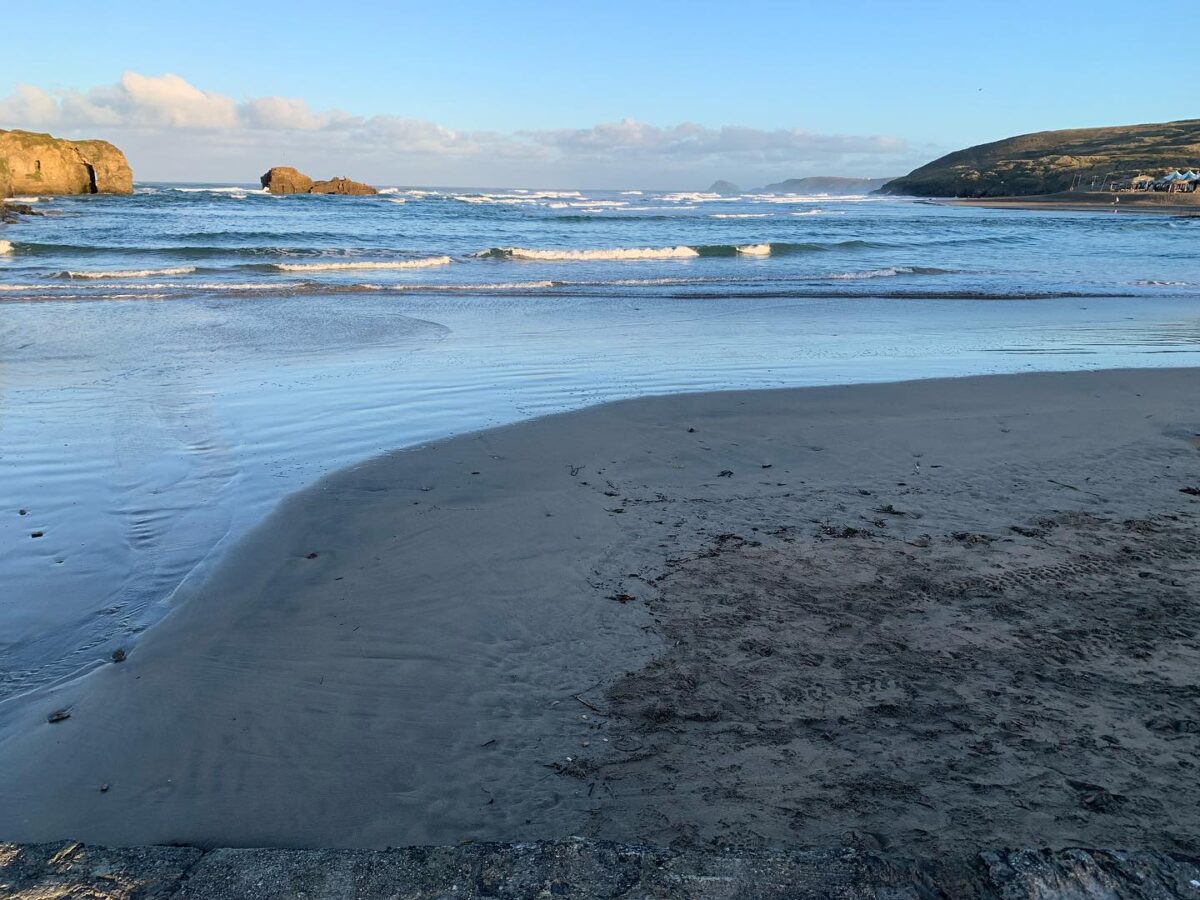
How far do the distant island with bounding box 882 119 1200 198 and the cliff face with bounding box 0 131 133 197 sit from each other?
243ft

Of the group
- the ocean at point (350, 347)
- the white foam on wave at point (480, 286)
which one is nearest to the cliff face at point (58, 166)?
the ocean at point (350, 347)

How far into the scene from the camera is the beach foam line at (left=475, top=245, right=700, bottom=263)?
942 inches

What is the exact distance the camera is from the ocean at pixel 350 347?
192 inches

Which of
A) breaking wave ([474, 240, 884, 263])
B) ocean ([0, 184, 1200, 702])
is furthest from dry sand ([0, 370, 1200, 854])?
breaking wave ([474, 240, 884, 263])

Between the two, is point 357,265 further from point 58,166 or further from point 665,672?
point 58,166

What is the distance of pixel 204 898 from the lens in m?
2.15

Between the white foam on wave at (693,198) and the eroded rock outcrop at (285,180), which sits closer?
the eroded rock outcrop at (285,180)

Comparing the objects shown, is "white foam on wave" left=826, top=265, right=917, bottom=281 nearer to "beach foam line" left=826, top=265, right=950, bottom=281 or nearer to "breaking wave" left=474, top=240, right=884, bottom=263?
"beach foam line" left=826, top=265, right=950, bottom=281

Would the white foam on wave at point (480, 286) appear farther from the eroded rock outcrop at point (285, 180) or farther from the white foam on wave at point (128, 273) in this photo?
the eroded rock outcrop at point (285, 180)

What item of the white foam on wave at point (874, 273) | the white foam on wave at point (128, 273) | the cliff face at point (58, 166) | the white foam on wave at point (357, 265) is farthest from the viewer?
the cliff face at point (58, 166)

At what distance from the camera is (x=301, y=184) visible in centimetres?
6856

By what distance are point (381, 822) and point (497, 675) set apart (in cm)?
89

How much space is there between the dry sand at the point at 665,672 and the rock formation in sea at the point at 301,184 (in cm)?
6864

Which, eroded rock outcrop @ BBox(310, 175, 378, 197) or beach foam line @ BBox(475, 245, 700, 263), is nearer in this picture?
beach foam line @ BBox(475, 245, 700, 263)
